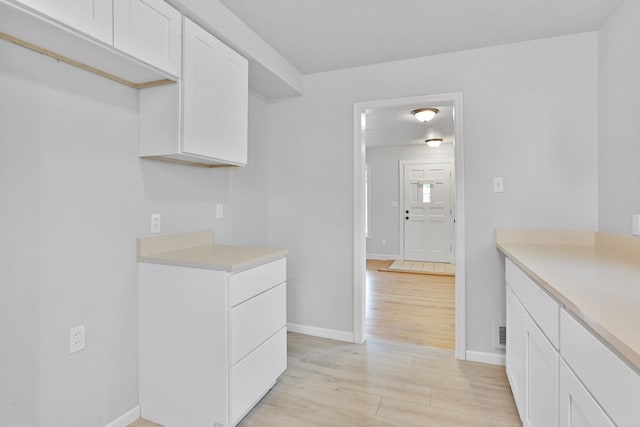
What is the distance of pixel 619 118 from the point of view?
6.41 ft

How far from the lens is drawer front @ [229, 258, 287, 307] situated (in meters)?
1.62

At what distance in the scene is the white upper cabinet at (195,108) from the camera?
168cm

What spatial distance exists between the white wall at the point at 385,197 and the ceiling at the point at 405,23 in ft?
14.3

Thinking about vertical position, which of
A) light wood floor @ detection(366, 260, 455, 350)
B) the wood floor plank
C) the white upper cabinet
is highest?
the white upper cabinet

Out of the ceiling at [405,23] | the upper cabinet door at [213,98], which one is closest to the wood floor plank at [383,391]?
the upper cabinet door at [213,98]

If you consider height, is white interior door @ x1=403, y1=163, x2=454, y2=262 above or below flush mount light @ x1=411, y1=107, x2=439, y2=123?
below

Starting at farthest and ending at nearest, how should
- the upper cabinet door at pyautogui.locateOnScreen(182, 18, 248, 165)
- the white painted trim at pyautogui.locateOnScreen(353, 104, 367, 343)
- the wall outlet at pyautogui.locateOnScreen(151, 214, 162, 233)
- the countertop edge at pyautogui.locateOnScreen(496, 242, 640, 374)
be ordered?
the white painted trim at pyautogui.locateOnScreen(353, 104, 367, 343) → the wall outlet at pyautogui.locateOnScreen(151, 214, 162, 233) → the upper cabinet door at pyautogui.locateOnScreen(182, 18, 248, 165) → the countertop edge at pyautogui.locateOnScreen(496, 242, 640, 374)

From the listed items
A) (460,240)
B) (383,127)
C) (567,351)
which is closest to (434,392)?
(460,240)

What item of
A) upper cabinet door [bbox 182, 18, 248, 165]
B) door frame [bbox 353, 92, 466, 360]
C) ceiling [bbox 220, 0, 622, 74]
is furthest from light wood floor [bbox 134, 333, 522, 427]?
ceiling [bbox 220, 0, 622, 74]

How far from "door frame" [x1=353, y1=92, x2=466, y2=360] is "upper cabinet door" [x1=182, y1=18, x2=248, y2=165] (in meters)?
1.05

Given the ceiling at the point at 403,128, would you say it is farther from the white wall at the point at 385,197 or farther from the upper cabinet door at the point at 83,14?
the upper cabinet door at the point at 83,14

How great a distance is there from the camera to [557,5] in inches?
76.0

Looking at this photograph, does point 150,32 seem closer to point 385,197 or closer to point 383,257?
point 385,197

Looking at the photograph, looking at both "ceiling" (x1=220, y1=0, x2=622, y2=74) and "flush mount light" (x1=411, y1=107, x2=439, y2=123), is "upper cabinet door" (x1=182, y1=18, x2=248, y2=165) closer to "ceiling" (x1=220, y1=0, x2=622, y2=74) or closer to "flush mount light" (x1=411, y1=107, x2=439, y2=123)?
"ceiling" (x1=220, y1=0, x2=622, y2=74)
